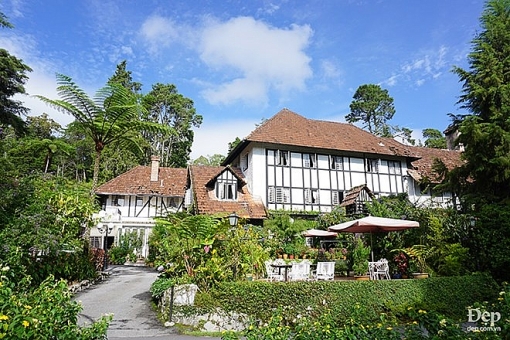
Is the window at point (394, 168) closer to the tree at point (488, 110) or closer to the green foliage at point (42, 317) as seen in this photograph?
the tree at point (488, 110)

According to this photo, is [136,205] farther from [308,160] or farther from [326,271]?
[326,271]

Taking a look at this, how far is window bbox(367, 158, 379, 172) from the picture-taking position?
25734 millimetres

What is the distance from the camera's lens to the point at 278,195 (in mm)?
23469

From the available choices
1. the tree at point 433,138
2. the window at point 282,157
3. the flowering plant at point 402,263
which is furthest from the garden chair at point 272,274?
the tree at point 433,138

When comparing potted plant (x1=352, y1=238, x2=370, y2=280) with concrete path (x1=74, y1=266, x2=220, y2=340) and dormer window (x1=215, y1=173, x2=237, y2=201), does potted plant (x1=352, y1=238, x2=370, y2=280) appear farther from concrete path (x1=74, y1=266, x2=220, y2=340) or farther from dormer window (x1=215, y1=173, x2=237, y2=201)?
dormer window (x1=215, y1=173, x2=237, y2=201)

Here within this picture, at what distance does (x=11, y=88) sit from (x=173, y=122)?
21.9 metres

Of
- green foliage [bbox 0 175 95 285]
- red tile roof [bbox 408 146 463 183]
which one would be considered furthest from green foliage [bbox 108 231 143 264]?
red tile roof [bbox 408 146 463 183]

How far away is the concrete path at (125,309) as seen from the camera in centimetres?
748

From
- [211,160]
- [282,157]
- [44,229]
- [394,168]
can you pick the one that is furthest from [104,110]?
[211,160]

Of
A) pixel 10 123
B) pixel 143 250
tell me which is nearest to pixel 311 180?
pixel 143 250

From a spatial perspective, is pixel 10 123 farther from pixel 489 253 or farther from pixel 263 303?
pixel 489 253

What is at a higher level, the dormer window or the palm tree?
the palm tree

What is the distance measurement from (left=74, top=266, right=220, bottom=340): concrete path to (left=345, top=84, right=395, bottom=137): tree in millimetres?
37898

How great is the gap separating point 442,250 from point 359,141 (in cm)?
1525
